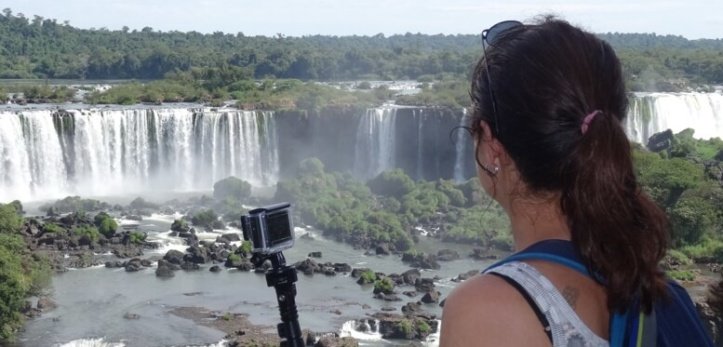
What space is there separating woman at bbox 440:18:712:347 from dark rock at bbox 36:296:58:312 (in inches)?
640

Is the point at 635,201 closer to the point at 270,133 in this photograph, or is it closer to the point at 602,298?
the point at 602,298

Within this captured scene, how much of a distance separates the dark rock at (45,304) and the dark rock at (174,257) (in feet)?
10.7

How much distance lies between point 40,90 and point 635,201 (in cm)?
3372

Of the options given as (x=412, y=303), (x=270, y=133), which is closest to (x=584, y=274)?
(x=412, y=303)

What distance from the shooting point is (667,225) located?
1455mm

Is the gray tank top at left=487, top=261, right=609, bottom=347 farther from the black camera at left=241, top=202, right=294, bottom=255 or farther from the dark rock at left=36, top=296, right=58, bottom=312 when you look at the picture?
the dark rock at left=36, top=296, right=58, bottom=312

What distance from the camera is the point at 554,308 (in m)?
1.30

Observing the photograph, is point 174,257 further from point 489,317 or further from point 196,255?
point 489,317

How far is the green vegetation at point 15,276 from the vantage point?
1511 centimetres

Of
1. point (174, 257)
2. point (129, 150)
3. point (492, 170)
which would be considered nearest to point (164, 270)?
point (174, 257)

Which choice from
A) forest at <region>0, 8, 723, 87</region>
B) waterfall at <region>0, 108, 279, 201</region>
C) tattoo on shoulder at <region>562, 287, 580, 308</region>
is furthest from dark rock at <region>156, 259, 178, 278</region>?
forest at <region>0, 8, 723, 87</region>

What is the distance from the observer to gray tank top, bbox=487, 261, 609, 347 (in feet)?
4.23

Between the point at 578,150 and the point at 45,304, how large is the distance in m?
16.6

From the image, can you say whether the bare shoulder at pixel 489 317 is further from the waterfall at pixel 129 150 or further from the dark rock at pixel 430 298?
the waterfall at pixel 129 150
